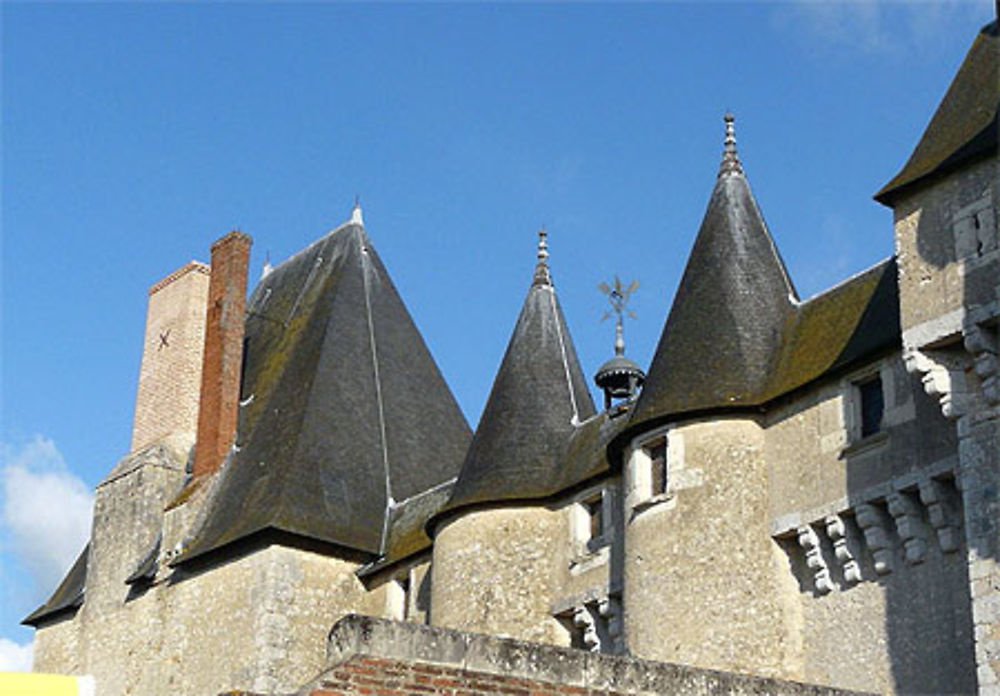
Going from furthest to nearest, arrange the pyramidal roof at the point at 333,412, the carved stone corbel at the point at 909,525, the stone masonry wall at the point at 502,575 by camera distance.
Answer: the pyramidal roof at the point at 333,412, the stone masonry wall at the point at 502,575, the carved stone corbel at the point at 909,525

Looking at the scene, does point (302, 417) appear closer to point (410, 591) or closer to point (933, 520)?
point (410, 591)

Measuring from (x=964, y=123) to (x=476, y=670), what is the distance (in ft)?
28.9

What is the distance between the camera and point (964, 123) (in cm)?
1486

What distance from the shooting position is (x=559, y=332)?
22344mm

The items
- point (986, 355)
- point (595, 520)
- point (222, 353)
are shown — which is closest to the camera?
point (986, 355)

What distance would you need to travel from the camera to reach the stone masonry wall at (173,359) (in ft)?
86.6

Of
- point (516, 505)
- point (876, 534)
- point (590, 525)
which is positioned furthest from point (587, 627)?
point (876, 534)

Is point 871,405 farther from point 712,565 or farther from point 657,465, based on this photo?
point 657,465

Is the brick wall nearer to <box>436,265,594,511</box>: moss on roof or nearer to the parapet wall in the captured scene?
the parapet wall

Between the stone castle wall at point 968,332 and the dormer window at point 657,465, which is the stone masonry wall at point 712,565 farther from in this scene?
the stone castle wall at point 968,332

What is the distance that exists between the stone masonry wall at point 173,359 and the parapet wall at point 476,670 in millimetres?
18516

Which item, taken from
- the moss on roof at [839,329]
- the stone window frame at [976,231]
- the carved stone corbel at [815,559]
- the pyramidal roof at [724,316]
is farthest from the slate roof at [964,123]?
the carved stone corbel at [815,559]

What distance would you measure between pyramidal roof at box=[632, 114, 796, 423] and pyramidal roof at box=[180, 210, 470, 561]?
22.9ft

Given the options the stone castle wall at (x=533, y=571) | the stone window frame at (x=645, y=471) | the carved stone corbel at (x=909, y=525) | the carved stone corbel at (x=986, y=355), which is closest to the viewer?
the carved stone corbel at (x=986, y=355)
